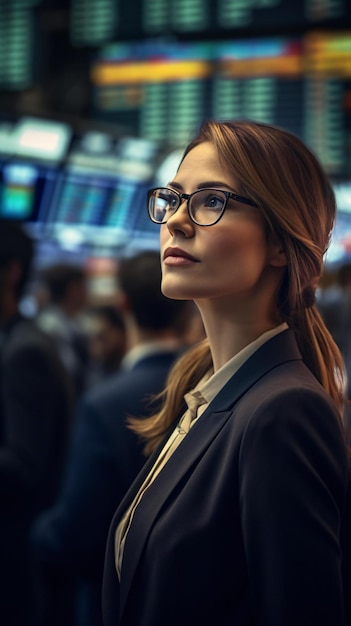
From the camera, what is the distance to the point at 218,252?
4.21 feet

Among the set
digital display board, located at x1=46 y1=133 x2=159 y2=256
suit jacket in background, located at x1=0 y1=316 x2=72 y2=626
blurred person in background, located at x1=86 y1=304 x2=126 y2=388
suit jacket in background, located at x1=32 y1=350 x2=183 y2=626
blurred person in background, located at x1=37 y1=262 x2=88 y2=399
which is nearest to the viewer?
suit jacket in background, located at x1=32 y1=350 x2=183 y2=626

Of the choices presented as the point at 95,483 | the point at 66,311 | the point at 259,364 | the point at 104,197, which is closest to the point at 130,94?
the point at 104,197

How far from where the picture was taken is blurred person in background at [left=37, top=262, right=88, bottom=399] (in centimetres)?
486

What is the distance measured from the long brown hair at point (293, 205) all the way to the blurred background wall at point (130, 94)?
264 centimetres

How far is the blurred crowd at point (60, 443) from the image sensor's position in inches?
91.4

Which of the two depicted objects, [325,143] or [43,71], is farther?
[325,143]

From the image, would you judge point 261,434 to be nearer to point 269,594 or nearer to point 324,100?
point 269,594

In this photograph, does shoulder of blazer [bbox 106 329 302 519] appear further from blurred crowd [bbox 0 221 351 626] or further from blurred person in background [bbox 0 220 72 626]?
blurred person in background [bbox 0 220 72 626]

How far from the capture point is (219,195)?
1288 millimetres

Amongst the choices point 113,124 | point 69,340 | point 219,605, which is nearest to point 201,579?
point 219,605

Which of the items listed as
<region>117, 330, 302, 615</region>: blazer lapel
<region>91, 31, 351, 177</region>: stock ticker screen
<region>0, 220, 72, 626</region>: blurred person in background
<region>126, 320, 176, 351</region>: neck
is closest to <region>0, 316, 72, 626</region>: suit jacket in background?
<region>0, 220, 72, 626</region>: blurred person in background

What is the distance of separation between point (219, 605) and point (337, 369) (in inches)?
18.5

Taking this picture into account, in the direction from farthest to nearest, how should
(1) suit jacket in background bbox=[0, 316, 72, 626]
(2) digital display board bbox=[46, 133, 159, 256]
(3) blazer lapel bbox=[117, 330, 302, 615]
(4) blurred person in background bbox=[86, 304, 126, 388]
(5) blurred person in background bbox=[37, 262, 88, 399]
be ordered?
(5) blurred person in background bbox=[37, 262, 88, 399]
(2) digital display board bbox=[46, 133, 159, 256]
(4) blurred person in background bbox=[86, 304, 126, 388]
(1) suit jacket in background bbox=[0, 316, 72, 626]
(3) blazer lapel bbox=[117, 330, 302, 615]

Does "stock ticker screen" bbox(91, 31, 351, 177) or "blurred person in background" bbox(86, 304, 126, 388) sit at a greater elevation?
"stock ticker screen" bbox(91, 31, 351, 177)
